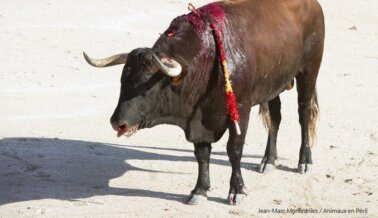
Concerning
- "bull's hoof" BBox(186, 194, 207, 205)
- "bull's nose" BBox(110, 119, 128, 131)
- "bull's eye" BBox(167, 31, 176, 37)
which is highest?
"bull's eye" BBox(167, 31, 176, 37)

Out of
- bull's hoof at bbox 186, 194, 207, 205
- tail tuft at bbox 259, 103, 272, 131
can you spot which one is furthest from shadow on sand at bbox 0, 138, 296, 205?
tail tuft at bbox 259, 103, 272, 131

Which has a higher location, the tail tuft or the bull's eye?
the bull's eye

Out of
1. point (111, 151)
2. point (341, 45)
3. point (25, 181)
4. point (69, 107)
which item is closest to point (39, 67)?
point (69, 107)

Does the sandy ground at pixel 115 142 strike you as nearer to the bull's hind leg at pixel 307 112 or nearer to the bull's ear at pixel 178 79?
the bull's hind leg at pixel 307 112

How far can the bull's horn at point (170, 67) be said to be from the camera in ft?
21.2

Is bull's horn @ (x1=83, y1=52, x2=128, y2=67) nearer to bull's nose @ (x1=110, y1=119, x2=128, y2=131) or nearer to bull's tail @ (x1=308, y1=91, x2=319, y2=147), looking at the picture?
bull's nose @ (x1=110, y1=119, x2=128, y2=131)

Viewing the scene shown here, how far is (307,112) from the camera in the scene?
874cm

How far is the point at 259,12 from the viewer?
25.6 feet

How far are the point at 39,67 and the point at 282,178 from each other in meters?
5.11

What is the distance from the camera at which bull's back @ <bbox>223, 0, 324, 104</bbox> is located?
7.36 m

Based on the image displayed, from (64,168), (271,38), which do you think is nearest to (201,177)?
(271,38)

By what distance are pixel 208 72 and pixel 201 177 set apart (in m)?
1.07

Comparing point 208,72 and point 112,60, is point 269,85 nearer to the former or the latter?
point 208,72

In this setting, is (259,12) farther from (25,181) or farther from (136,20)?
(136,20)
